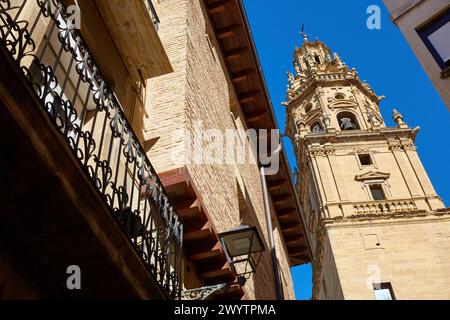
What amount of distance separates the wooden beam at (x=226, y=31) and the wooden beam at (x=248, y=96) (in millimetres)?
2020

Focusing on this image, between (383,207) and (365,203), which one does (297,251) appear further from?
(383,207)

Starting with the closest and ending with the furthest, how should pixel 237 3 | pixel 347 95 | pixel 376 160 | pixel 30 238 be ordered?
pixel 30 238 → pixel 237 3 → pixel 376 160 → pixel 347 95

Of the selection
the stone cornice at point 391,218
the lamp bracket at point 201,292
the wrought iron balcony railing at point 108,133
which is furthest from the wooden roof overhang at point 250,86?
the stone cornice at point 391,218

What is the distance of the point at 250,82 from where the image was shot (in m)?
Result: 14.0

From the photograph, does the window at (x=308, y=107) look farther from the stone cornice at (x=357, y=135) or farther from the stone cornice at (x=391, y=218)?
the stone cornice at (x=391, y=218)

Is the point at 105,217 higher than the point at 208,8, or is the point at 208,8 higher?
the point at 208,8

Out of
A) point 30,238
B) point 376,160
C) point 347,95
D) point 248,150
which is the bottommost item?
point 30,238

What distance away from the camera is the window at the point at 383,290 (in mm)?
30302

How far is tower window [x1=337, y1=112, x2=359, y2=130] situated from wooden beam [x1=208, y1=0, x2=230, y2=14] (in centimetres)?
3332

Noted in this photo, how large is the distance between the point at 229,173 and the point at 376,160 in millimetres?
30439

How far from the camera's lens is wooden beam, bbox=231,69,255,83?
44.9ft

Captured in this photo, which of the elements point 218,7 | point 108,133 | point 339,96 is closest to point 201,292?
point 108,133
